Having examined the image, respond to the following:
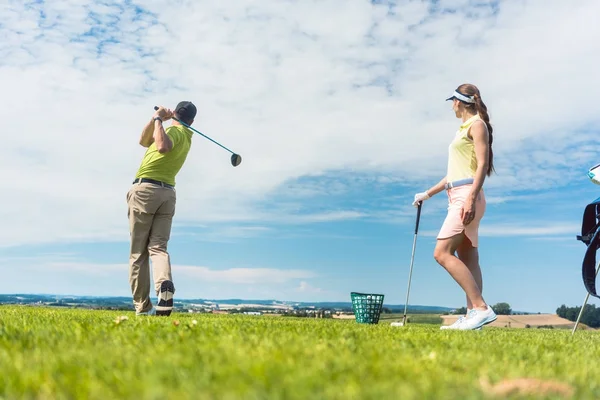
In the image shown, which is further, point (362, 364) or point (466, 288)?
point (466, 288)

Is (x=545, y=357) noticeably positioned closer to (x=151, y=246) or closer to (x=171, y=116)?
(x=151, y=246)

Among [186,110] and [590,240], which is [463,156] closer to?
[590,240]

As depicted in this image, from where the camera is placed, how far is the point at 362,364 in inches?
108

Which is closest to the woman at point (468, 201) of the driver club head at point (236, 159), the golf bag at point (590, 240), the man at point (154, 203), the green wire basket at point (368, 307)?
the golf bag at point (590, 240)

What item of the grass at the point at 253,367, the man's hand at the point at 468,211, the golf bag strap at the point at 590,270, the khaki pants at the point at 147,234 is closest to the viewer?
the grass at the point at 253,367

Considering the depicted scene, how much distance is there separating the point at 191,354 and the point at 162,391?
93 centimetres

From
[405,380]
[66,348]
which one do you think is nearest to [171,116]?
[66,348]

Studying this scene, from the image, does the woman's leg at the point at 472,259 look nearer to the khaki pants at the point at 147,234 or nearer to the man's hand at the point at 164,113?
the khaki pants at the point at 147,234

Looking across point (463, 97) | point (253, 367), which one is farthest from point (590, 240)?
point (253, 367)

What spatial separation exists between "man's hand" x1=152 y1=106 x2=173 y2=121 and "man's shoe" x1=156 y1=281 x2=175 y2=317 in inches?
93.0

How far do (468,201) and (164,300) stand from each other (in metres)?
4.05

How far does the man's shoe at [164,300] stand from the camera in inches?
299

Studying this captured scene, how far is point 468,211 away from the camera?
644cm

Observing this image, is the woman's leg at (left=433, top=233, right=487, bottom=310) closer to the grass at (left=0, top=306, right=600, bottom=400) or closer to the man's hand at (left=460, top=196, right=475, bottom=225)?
the man's hand at (left=460, top=196, right=475, bottom=225)
